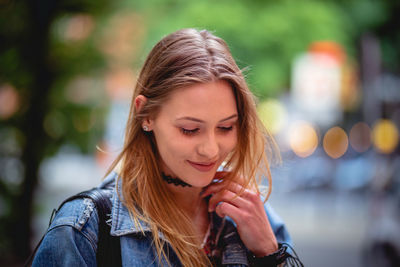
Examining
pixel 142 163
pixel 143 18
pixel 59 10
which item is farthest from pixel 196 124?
pixel 143 18

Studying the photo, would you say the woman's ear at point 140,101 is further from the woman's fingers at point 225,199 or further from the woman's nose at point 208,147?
the woman's fingers at point 225,199

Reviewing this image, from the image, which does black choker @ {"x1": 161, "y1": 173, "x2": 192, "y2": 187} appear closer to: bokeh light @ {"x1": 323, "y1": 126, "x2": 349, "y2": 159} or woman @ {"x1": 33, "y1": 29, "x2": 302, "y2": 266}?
woman @ {"x1": 33, "y1": 29, "x2": 302, "y2": 266}

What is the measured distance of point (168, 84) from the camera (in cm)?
159

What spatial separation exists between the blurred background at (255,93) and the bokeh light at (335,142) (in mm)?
59

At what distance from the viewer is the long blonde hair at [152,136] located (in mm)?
1609

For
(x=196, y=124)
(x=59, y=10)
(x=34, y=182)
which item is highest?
(x=59, y=10)

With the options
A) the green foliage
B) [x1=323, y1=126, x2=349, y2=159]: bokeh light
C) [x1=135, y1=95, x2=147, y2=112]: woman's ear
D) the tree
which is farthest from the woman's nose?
[x1=323, y1=126, x2=349, y2=159]: bokeh light

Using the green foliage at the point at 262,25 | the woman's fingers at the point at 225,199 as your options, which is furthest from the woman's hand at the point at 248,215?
the green foliage at the point at 262,25

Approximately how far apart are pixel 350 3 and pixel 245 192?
12.7 metres

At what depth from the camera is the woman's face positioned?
156 cm

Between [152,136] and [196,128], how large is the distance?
0.87ft

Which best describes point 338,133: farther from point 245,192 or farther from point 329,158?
point 245,192

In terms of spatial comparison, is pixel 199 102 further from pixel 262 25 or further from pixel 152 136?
pixel 262 25

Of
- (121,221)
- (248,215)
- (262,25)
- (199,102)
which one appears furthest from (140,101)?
(262,25)
